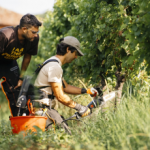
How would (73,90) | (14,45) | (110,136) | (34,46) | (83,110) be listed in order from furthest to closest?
(34,46), (73,90), (14,45), (83,110), (110,136)

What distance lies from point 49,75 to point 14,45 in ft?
2.93

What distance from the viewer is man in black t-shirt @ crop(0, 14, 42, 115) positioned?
3639 millimetres

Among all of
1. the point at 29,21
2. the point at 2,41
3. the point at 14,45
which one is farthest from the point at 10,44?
the point at 29,21

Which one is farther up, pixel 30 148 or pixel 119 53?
pixel 119 53

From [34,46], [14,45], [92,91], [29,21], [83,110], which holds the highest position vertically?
[29,21]

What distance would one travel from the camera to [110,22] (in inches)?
147

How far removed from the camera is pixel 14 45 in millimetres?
3703

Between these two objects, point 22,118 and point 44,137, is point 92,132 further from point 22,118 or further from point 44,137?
point 22,118

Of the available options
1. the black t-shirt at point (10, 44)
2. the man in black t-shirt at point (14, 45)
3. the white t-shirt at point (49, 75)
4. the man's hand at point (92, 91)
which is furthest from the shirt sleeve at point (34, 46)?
the man's hand at point (92, 91)

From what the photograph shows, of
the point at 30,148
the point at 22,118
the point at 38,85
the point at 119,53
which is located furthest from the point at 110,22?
the point at 30,148

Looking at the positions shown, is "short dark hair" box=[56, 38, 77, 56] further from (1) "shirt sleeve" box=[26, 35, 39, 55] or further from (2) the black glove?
(2) the black glove

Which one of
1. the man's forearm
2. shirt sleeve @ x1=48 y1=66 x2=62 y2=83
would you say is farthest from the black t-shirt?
the man's forearm

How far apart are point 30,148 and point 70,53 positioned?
1.58 meters

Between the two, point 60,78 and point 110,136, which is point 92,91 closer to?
point 60,78
